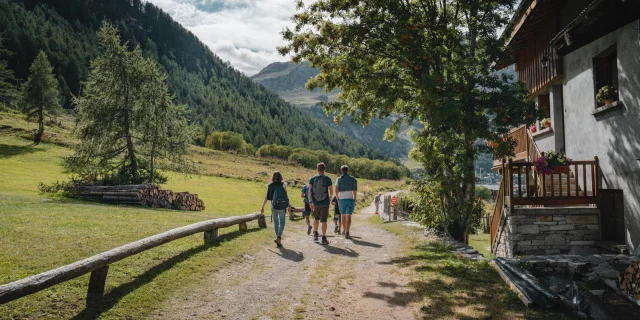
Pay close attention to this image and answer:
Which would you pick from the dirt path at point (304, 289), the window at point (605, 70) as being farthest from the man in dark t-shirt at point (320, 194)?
the window at point (605, 70)

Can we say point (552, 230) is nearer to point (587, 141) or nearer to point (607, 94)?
point (587, 141)

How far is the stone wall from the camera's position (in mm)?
11000

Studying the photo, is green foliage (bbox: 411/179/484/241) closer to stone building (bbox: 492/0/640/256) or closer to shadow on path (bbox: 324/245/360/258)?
stone building (bbox: 492/0/640/256)

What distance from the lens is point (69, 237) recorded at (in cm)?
859

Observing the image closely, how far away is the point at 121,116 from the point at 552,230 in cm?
2306

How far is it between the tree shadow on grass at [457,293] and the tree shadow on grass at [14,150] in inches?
1502

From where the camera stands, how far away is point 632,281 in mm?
6660

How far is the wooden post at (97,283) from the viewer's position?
5540mm

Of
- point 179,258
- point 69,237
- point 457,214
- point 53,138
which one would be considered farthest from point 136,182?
point 53,138

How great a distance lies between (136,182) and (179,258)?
721 inches

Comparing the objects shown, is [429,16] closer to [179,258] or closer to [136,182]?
[179,258]

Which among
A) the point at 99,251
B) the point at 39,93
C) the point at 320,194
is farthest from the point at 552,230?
the point at 39,93

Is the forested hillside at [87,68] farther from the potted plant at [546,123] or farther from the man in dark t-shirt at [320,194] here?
the potted plant at [546,123]

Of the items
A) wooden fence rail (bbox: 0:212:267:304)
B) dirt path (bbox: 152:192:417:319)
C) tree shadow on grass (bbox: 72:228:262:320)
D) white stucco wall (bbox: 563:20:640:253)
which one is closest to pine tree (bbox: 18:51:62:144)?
tree shadow on grass (bbox: 72:228:262:320)
